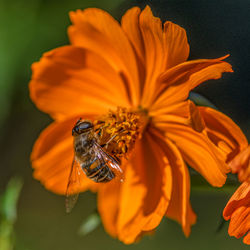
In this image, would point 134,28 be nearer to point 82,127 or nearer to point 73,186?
point 82,127

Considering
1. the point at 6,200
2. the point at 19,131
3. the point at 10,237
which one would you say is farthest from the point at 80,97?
the point at 19,131

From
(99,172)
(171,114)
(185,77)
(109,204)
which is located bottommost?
(109,204)

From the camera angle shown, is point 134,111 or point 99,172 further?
point 134,111

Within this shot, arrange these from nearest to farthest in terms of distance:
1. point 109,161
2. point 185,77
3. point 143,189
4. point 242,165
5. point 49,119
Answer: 1. point 242,165
2. point 185,77
3. point 109,161
4. point 143,189
5. point 49,119

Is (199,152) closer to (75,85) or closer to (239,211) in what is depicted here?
(239,211)

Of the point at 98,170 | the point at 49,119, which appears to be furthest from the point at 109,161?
the point at 49,119

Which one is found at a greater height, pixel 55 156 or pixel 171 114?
pixel 171 114

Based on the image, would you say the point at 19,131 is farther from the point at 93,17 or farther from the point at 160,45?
the point at 160,45

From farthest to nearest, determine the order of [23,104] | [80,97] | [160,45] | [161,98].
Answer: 1. [23,104]
2. [80,97]
3. [161,98]
4. [160,45]

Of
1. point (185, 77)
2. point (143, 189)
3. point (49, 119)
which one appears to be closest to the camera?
point (185, 77)
